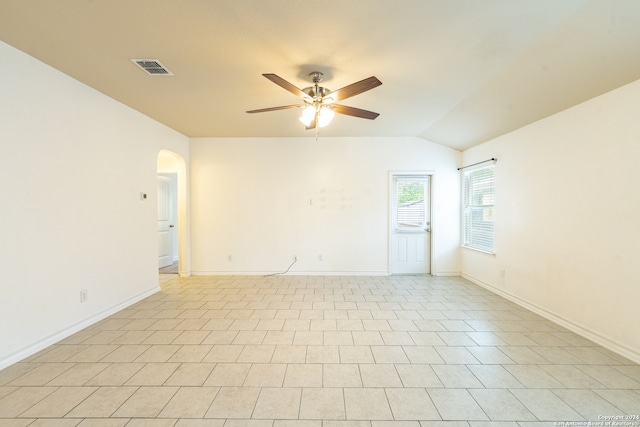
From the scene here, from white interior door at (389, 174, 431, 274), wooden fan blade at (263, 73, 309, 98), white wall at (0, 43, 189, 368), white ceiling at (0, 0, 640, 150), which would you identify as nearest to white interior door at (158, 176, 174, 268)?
white wall at (0, 43, 189, 368)

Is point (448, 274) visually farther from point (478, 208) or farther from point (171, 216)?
point (171, 216)

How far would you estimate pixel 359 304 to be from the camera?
3.40m

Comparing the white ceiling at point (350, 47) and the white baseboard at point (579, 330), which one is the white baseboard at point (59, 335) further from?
the white baseboard at point (579, 330)

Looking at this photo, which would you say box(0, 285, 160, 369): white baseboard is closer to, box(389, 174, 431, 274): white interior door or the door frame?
the door frame

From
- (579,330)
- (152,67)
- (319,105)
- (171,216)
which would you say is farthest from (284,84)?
(171,216)

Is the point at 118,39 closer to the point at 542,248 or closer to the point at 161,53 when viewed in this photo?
the point at 161,53

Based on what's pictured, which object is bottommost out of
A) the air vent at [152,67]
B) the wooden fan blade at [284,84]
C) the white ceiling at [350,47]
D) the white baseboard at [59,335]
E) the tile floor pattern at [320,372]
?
the tile floor pattern at [320,372]

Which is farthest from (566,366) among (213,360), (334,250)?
(334,250)

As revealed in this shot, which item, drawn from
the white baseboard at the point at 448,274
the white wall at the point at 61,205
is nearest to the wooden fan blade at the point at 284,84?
the white wall at the point at 61,205

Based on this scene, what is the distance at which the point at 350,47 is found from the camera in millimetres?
2039

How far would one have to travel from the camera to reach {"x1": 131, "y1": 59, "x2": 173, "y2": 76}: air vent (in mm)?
2250

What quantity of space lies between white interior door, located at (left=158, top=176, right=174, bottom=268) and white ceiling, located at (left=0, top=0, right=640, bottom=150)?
9.54ft

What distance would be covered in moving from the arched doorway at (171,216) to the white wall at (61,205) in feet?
3.69

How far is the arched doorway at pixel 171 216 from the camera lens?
470cm
